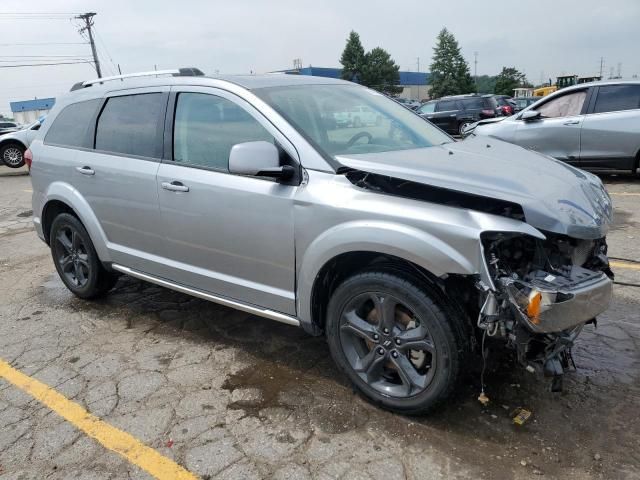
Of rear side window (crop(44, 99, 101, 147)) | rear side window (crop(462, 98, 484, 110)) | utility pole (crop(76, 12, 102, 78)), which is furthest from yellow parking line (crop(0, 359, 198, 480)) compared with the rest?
utility pole (crop(76, 12, 102, 78))

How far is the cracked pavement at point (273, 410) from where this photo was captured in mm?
2570

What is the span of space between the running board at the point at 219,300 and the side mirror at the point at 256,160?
2.78 ft

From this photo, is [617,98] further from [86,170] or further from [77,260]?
[77,260]

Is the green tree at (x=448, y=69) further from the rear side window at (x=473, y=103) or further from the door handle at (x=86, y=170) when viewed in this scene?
the door handle at (x=86, y=170)

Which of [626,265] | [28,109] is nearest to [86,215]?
[626,265]

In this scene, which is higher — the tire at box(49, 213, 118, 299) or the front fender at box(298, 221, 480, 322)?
the front fender at box(298, 221, 480, 322)

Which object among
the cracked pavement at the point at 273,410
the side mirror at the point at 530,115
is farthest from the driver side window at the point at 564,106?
the cracked pavement at the point at 273,410

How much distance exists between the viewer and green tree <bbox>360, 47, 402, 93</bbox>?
85.2m

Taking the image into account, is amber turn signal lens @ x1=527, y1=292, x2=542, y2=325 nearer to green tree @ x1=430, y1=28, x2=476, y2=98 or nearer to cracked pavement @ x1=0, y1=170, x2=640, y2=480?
cracked pavement @ x1=0, y1=170, x2=640, y2=480

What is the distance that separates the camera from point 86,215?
4.35 metres

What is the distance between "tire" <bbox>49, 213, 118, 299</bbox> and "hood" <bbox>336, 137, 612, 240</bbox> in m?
2.61

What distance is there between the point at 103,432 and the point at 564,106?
8.88 m

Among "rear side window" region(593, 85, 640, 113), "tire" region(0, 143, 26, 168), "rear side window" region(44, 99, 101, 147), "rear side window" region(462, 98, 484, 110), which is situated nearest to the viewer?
"rear side window" region(44, 99, 101, 147)

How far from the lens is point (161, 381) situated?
3414mm
